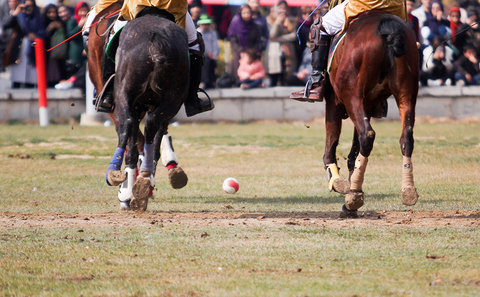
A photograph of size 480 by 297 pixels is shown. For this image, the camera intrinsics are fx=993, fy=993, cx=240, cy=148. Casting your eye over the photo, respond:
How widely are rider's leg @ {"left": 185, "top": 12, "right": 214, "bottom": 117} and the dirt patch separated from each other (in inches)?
54.1

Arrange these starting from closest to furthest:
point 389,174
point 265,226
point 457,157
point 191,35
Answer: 1. point 265,226
2. point 191,35
3. point 389,174
4. point 457,157

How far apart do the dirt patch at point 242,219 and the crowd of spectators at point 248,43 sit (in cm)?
1194

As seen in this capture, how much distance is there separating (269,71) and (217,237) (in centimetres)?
1592

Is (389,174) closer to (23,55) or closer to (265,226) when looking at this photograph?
(265,226)

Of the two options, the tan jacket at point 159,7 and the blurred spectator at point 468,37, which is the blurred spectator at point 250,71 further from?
the tan jacket at point 159,7

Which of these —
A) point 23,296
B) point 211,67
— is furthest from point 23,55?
point 23,296

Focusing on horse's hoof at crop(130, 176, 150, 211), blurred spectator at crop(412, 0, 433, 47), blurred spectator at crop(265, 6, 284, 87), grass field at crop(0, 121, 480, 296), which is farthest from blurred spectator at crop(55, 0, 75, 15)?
horse's hoof at crop(130, 176, 150, 211)

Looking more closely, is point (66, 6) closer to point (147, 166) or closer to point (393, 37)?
point (147, 166)

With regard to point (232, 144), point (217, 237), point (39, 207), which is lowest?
point (232, 144)

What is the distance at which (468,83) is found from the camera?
80.4 ft

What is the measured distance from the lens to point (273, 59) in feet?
78.9

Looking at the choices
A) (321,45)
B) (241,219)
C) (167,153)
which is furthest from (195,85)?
(241,219)

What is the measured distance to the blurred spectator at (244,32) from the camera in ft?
75.7

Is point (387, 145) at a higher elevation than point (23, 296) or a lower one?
lower
